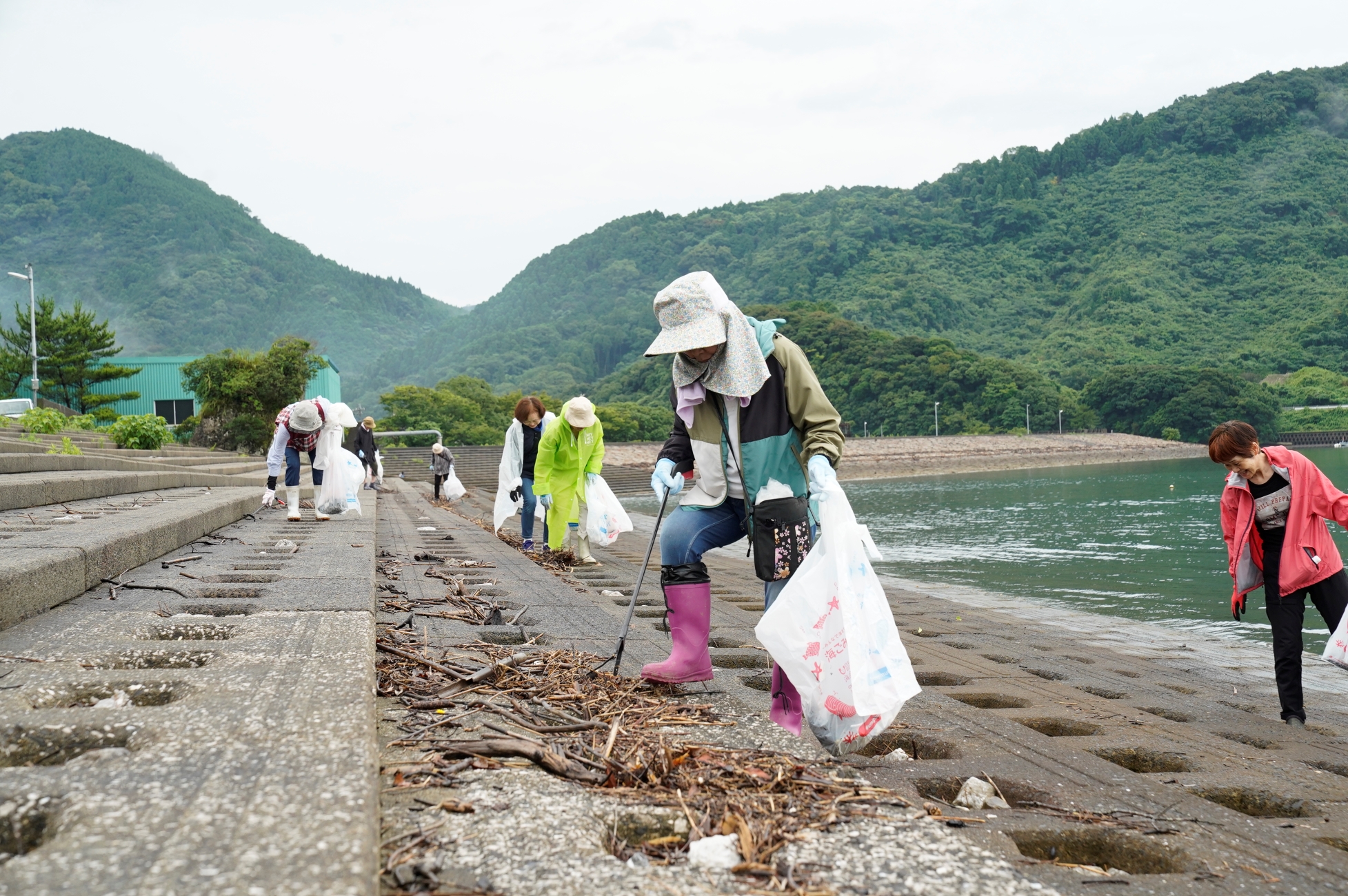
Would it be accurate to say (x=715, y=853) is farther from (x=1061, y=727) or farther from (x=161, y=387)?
(x=161, y=387)

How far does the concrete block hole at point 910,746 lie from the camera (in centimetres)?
341

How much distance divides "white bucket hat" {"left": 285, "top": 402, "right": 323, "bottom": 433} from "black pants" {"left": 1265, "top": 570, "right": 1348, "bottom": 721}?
8.13m

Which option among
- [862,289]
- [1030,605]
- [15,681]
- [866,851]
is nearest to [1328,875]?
[866,851]

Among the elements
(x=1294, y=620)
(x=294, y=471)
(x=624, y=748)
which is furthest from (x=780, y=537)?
(x=294, y=471)

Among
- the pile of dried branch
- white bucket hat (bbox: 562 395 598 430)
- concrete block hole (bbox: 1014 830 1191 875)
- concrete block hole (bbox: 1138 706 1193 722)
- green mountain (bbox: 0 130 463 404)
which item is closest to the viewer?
the pile of dried branch

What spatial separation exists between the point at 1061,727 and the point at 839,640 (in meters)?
1.50

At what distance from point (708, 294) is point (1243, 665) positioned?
5.57 meters

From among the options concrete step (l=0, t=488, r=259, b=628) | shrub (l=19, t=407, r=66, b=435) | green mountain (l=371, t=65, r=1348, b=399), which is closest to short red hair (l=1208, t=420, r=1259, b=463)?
concrete step (l=0, t=488, r=259, b=628)

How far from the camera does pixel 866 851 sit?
2.20 m

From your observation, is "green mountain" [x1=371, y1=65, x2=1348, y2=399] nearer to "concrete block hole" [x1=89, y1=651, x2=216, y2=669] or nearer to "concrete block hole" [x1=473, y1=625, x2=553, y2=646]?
"concrete block hole" [x1=473, y1=625, x2=553, y2=646]

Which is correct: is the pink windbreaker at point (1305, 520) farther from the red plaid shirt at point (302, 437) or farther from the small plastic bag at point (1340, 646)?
the red plaid shirt at point (302, 437)

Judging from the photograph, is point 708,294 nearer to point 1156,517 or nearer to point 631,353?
point 1156,517

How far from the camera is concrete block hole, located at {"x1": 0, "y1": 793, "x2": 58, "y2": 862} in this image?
1.77m

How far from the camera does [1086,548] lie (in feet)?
54.4
